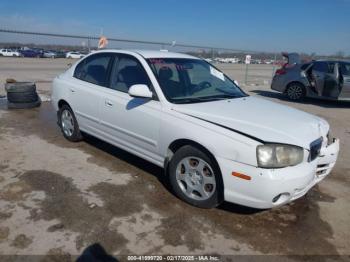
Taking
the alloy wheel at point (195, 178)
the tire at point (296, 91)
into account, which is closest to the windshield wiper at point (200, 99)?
the alloy wheel at point (195, 178)

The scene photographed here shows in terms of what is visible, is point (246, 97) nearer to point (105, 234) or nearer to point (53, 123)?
point (105, 234)

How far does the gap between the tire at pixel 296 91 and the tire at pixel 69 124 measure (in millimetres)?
8557

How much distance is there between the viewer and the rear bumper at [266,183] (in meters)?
3.05

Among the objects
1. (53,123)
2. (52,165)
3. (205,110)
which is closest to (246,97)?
(205,110)

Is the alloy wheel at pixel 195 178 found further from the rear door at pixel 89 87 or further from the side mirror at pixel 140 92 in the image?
the rear door at pixel 89 87

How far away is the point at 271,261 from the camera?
2.85 metres

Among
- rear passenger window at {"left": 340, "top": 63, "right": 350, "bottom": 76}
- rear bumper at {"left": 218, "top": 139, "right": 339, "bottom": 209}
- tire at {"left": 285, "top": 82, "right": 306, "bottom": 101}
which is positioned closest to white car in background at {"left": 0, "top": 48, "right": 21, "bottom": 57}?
tire at {"left": 285, "top": 82, "right": 306, "bottom": 101}

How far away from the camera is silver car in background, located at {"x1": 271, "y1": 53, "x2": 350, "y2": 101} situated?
34.4 ft

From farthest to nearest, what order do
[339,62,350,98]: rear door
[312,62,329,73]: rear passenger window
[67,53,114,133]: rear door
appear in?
[312,62,329,73]: rear passenger window
[339,62,350,98]: rear door
[67,53,114,133]: rear door

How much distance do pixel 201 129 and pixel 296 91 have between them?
9285mm

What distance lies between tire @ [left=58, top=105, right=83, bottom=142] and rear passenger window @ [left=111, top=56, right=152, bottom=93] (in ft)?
4.40

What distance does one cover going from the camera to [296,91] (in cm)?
1164

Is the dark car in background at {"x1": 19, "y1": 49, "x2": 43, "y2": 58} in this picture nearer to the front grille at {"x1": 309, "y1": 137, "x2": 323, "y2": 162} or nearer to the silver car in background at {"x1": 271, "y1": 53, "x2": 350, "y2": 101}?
the silver car in background at {"x1": 271, "y1": 53, "x2": 350, "y2": 101}

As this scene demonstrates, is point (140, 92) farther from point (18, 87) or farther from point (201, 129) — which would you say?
point (18, 87)
